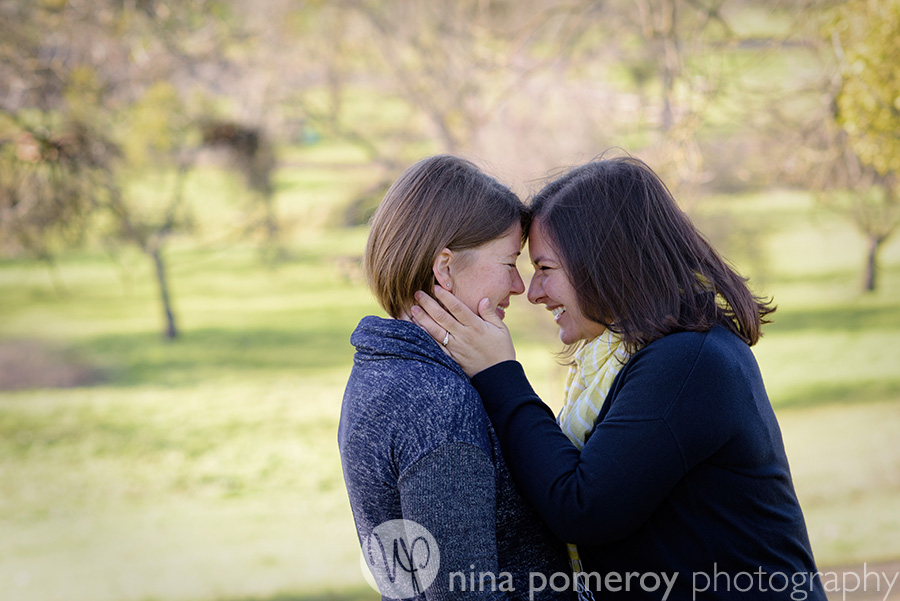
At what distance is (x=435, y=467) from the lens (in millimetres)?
1078

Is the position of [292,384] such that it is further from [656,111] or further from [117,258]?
[656,111]

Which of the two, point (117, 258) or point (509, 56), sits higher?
point (509, 56)

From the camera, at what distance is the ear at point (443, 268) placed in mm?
1255

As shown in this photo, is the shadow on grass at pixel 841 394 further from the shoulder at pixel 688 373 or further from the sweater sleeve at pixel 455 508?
the sweater sleeve at pixel 455 508

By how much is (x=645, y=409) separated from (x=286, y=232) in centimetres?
508

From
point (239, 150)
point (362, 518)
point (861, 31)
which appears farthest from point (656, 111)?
point (362, 518)

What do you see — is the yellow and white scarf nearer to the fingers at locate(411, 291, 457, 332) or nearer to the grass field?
the fingers at locate(411, 291, 457, 332)

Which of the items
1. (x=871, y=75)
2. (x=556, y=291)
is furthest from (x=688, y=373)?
(x=871, y=75)

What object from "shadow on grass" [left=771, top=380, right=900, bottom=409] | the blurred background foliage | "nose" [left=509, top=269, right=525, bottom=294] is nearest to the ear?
"nose" [left=509, top=269, right=525, bottom=294]

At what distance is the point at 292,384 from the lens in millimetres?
5836

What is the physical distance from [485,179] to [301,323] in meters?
4.83

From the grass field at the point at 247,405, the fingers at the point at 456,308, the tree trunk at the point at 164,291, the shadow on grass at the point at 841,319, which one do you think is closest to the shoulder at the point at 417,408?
the fingers at the point at 456,308

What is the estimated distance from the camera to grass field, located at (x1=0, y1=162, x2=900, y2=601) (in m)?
4.84

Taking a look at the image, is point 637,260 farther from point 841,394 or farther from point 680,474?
point 841,394
